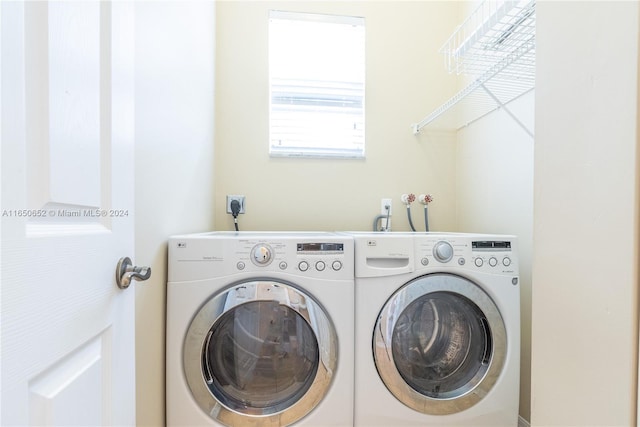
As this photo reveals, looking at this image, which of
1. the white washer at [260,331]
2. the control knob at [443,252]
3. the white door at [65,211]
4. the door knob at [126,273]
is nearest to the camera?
the white door at [65,211]

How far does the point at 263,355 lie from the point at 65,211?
872mm

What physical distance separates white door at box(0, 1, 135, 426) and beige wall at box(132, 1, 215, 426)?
Answer: 256 mm

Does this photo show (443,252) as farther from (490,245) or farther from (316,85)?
(316,85)

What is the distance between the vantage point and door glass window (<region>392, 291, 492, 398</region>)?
1.15m

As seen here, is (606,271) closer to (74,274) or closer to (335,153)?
(74,274)

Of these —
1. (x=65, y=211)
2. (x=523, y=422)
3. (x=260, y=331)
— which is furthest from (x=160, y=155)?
(x=523, y=422)

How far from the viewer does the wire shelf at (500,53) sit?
109cm

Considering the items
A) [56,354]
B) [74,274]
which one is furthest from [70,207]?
[56,354]

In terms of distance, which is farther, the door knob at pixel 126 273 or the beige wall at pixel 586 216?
the door knob at pixel 126 273

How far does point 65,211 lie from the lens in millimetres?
450

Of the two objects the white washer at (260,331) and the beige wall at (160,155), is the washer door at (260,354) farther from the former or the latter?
the beige wall at (160,155)

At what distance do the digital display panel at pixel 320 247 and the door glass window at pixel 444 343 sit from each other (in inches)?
13.9

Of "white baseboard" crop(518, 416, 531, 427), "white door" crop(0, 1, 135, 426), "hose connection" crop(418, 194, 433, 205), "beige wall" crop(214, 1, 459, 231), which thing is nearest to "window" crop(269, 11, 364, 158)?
"beige wall" crop(214, 1, 459, 231)

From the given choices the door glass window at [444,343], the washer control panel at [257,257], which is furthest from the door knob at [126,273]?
the door glass window at [444,343]
